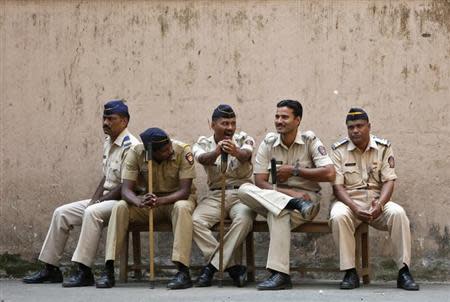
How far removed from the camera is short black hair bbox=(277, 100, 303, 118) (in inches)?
341

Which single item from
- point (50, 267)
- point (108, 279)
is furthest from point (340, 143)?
point (50, 267)

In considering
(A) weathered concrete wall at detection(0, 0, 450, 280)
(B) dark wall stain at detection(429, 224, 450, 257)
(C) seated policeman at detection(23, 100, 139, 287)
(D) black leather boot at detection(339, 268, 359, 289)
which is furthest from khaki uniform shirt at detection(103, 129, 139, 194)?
(B) dark wall stain at detection(429, 224, 450, 257)

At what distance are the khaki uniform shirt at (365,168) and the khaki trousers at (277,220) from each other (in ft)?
1.83

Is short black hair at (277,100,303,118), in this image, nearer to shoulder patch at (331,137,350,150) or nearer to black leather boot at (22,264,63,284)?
shoulder patch at (331,137,350,150)

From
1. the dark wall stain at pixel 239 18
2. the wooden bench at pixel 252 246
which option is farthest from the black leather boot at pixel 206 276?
the dark wall stain at pixel 239 18

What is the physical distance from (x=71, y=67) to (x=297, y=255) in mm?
2763

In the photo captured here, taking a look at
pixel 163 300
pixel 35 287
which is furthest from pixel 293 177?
pixel 35 287

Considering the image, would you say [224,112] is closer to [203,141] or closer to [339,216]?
[203,141]

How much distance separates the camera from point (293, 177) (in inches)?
342

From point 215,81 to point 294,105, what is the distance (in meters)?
1.11

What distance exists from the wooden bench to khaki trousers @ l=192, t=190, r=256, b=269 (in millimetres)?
120

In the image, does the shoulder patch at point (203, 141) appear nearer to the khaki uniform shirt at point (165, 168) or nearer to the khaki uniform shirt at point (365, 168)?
the khaki uniform shirt at point (165, 168)

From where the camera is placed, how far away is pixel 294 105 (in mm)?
8680

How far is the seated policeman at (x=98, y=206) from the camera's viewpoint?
8773mm
